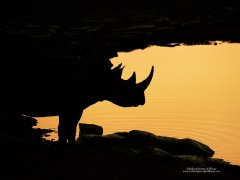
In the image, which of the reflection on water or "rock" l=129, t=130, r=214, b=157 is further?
the reflection on water

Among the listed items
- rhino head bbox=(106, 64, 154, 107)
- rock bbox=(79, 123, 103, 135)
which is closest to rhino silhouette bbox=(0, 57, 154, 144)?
rhino head bbox=(106, 64, 154, 107)

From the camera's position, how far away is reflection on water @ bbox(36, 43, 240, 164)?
10508 millimetres

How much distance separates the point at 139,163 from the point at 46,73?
7.30ft


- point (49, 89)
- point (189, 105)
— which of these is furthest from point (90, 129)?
point (189, 105)

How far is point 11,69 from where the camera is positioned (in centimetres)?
920

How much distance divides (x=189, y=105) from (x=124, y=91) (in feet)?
9.48

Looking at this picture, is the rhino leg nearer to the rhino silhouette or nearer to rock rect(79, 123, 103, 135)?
the rhino silhouette

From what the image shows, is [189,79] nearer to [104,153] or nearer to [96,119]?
[96,119]

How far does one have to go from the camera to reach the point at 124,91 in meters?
9.83

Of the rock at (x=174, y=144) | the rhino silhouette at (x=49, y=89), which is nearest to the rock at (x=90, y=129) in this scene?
the rock at (x=174, y=144)

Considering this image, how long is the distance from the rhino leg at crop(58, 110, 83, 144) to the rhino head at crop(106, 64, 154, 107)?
0.83 meters

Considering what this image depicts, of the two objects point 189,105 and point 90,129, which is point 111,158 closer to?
point 90,129

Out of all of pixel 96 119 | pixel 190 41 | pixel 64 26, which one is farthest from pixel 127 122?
pixel 64 26

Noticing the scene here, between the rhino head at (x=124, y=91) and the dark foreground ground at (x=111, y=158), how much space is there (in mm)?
589
